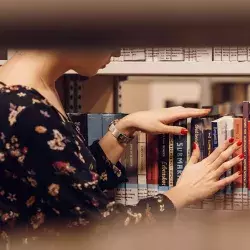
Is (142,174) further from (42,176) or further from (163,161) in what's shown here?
(42,176)

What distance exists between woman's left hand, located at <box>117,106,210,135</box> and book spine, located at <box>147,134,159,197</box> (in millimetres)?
68

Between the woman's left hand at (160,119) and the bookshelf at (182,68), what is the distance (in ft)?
0.51

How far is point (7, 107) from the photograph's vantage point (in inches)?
33.3

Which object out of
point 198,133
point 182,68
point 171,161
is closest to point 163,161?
point 171,161

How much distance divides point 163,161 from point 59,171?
1.56 feet

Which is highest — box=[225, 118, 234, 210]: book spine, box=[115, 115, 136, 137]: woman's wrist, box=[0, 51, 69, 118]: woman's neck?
box=[0, 51, 69, 118]: woman's neck

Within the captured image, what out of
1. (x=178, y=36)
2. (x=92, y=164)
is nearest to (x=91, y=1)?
(x=178, y=36)

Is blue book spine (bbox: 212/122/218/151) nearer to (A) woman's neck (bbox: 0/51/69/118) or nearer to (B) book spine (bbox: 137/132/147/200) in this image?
(B) book spine (bbox: 137/132/147/200)

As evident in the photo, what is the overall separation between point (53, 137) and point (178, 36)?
0.58 m

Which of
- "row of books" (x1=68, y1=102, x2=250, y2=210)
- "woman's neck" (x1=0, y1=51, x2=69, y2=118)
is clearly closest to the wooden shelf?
"row of books" (x1=68, y1=102, x2=250, y2=210)

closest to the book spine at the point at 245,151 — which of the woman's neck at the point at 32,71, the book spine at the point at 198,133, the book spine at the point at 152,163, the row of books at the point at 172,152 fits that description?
the row of books at the point at 172,152

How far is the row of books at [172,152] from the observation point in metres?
1.21

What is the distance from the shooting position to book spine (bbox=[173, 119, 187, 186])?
48.3 inches

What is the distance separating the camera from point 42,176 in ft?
2.77
